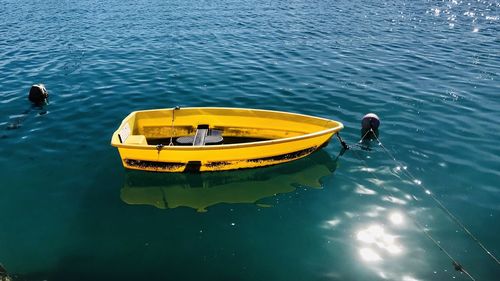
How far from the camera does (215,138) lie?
12977 mm

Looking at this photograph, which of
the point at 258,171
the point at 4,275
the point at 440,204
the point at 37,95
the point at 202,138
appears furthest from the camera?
the point at 37,95

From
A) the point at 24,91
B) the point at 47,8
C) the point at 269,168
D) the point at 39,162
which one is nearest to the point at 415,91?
the point at 269,168

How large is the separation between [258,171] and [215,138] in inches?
81.0

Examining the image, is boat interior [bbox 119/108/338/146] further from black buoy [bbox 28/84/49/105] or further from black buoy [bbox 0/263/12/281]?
black buoy [bbox 28/84/49/105]

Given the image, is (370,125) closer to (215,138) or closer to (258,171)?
(258,171)

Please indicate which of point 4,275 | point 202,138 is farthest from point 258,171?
point 4,275

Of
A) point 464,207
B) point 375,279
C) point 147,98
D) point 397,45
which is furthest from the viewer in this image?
point 397,45

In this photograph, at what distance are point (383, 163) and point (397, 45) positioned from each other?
15.8 metres

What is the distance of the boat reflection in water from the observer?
36.2ft

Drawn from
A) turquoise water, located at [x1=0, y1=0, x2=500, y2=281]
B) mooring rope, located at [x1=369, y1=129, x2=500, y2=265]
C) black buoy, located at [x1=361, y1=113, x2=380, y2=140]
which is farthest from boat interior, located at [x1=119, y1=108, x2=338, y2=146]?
mooring rope, located at [x1=369, y1=129, x2=500, y2=265]

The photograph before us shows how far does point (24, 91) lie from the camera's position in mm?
18188

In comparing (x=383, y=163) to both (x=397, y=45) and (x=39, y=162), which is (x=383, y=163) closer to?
(x=39, y=162)

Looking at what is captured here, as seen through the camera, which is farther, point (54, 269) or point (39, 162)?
point (39, 162)

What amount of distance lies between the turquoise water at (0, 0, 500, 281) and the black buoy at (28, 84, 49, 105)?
37 centimetres
